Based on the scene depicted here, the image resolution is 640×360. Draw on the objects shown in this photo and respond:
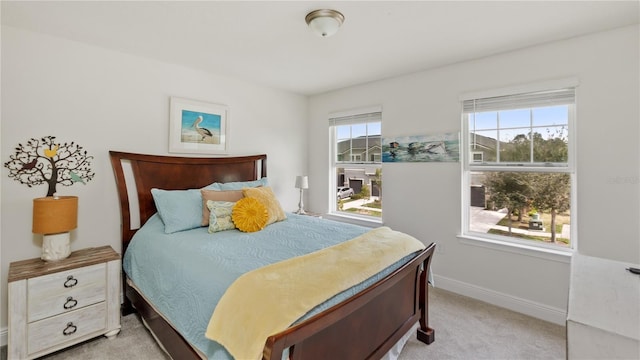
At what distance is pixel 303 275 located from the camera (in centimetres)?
146

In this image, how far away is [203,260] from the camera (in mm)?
1726

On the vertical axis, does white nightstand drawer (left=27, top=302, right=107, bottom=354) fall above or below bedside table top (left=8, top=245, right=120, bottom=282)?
below

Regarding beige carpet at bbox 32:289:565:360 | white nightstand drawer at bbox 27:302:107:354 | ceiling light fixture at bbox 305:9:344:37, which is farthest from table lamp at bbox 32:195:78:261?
ceiling light fixture at bbox 305:9:344:37

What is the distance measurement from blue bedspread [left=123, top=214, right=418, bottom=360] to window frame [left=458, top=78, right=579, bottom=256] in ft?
4.39

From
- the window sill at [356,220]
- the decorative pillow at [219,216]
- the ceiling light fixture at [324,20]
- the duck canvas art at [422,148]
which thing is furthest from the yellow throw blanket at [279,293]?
the window sill at [356,220]

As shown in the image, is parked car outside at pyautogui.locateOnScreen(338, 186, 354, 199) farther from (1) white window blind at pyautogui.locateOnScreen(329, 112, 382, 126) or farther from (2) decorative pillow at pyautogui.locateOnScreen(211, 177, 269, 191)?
(2) decorative pillow at pyautogui.locateOnScreen(211, 177, 269, 191)

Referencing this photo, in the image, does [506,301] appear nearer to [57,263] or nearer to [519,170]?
[519,170]

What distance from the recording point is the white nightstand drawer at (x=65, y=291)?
1.87 m

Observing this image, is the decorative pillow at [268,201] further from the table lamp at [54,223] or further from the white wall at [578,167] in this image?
the white wall at [578,167]

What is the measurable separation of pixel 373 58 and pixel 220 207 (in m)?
2.08

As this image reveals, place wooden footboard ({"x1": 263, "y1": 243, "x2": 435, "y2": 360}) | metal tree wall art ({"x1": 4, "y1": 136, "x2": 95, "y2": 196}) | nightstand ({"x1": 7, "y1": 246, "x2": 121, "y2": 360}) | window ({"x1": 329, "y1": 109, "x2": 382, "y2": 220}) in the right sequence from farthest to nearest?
window ({"x1": 329, "y1": 109, "x2": 382, "y2": 220}) → metal tree wall art ({"x1": 4, "y1": 136, "x2": 95, "y2": 196}) → nightstand ({"x1": 7, "y1": 246, "x2": 121, "y2": 360}) → wooden footboard ({"x1": 263, "y1": 243, "x2": 435, "y2": 360})

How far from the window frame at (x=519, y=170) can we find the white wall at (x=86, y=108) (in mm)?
2756

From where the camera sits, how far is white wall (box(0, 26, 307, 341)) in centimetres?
215

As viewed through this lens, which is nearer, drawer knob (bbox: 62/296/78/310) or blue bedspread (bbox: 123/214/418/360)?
blue bedspread (bbox: 123/214/418/360)
